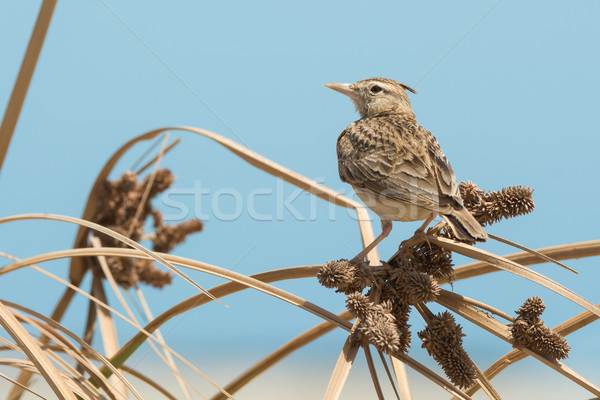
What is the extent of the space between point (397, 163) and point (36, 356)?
1591mm

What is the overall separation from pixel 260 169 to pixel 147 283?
113cm

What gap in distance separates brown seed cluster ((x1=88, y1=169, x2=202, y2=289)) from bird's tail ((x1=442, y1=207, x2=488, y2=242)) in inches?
69.4

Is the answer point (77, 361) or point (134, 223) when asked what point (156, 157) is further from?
point (77, 361)

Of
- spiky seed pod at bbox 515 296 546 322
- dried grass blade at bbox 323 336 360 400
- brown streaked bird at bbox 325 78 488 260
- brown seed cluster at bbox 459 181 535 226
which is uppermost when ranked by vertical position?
brown streaked bird at bbox 325 78 488 260

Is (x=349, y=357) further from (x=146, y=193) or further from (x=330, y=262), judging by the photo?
(x=146, y=193)

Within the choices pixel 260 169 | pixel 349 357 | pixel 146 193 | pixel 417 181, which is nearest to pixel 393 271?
pixel 349 357

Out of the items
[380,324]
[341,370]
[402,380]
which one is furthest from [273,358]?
[380,324]

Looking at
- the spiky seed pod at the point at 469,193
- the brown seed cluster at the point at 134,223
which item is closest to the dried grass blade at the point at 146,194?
the brown seed cluster at the point at 134,223

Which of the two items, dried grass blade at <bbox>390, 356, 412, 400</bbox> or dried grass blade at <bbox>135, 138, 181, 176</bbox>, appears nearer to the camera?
dried grass blade at <bbox>390, 356, 412, 400</bbox>

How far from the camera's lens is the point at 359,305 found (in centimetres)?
138

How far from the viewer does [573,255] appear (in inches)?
65.3

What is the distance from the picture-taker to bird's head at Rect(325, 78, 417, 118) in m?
3.19

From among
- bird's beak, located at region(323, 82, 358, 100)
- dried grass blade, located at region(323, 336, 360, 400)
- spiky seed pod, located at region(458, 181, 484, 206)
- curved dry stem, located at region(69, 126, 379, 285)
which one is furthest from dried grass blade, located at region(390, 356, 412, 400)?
bird's beak, located at region(323, 82, 358, 100)

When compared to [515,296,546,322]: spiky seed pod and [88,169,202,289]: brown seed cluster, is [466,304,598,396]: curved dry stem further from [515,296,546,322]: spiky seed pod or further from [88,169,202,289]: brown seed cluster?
[88,169,202,289]: brown seed cluster
